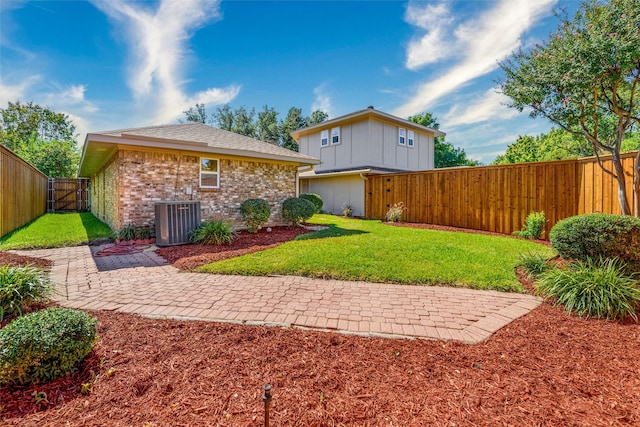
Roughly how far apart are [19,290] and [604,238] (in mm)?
7699

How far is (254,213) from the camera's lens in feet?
31.2

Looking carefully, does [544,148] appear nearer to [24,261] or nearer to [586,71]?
[586,71]

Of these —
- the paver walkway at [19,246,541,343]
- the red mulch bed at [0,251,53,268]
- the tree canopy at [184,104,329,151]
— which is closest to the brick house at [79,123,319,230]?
the red mulch bed at [0,251,53,268]

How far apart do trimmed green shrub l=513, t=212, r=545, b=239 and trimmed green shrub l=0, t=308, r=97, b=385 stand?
10505 mm

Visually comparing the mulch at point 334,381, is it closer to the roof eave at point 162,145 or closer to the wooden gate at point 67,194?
the roof eave at point 162,145

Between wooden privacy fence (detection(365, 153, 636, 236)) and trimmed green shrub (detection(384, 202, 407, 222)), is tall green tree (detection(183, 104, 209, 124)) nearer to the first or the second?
wooden privacy fence (detection(365, 153, 636, 236))

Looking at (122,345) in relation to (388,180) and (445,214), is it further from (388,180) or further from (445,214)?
(388,180)

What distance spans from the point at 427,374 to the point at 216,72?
657 inches

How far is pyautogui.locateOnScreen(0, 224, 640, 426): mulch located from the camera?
5.89 feet

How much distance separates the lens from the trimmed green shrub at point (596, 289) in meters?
3.38

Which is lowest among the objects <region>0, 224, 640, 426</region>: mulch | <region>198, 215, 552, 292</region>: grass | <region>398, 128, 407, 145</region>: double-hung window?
<region>0, 224, 640, 426</region>: mulch

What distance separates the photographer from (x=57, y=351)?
2123 mm

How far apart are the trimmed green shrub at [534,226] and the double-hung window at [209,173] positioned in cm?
1027

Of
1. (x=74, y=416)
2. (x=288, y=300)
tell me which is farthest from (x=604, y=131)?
(x=74, y=416)
